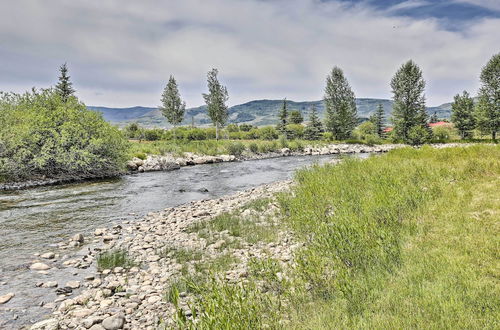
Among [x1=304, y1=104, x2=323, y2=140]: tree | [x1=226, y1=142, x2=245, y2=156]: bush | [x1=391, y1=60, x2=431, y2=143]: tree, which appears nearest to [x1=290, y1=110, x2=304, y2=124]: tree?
[x1=304, y1=104, x2=323, y2=140]: tree

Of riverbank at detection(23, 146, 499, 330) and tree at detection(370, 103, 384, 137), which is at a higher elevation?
tree at detection(370, 103, 384, 137)

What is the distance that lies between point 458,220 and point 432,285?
2664mm

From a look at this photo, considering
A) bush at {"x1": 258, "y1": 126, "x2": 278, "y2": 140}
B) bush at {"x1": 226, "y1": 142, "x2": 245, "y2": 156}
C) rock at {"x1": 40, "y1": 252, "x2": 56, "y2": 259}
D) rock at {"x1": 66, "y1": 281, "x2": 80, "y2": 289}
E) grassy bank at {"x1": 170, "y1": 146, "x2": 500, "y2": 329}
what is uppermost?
bush at {"x1": 258, "y1": 126, "x2": 278, "y2": 140}

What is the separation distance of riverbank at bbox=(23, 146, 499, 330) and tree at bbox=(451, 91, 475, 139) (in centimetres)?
5621

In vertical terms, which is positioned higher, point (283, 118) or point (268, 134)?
point (283, 118)

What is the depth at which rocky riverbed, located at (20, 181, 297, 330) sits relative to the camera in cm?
471

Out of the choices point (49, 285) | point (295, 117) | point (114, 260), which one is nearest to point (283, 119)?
point (295, 117)

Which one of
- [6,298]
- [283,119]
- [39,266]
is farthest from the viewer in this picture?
[283,119]

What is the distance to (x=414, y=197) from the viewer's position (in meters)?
6.96

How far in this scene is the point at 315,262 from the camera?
4.44 m

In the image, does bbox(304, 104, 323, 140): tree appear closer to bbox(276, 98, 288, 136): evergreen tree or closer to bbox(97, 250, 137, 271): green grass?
bbox(276, 98, 288, 136): evergreen tree

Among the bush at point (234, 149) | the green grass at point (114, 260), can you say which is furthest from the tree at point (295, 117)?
the green grass at point (114, 260)

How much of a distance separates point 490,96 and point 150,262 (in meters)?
58.6

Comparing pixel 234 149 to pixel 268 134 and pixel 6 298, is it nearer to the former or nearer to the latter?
pixel 268 134
